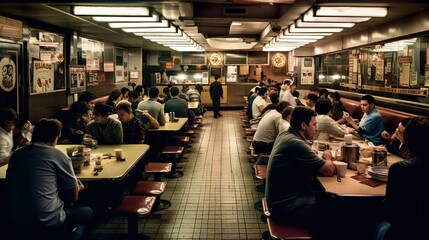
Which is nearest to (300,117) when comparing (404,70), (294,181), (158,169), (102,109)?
(294,181)

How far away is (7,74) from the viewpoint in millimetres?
6984

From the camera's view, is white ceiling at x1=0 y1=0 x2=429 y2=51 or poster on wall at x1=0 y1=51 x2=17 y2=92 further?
poster on wall at x1=0 y1=51 x2=17 y2=92

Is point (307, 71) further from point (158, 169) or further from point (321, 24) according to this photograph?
point (158, 169)

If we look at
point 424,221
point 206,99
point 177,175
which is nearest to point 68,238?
point 424,221

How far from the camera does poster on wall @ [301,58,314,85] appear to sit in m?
16.7

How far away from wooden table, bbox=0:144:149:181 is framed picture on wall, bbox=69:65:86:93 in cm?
486

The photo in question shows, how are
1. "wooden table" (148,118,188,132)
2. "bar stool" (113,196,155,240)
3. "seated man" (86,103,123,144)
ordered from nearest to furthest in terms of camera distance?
"bar stool" (113,196,155,240) → "seated man" (86,103,123,144) → "wooden table" (148,118,188,132)

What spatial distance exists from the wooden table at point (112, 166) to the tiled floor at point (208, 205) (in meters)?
1.00

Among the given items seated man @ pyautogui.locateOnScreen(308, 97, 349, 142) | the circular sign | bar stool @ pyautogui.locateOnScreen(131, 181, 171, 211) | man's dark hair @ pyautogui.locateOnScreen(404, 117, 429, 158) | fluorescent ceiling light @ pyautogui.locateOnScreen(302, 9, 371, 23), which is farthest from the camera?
the circular sign

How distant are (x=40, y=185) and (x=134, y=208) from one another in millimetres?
1068

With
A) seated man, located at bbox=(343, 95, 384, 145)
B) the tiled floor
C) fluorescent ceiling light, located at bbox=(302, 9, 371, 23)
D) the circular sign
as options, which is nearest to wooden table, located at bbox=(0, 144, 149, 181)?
the tiled floor

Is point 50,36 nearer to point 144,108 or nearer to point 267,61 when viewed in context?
point 144,108

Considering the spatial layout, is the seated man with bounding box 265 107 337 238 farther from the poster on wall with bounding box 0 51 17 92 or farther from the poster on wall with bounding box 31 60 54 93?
the poster on wall with bounding box 31 60 54 93

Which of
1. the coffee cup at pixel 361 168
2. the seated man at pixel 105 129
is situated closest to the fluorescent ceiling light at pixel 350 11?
the coffee cup at pixel 361 168
